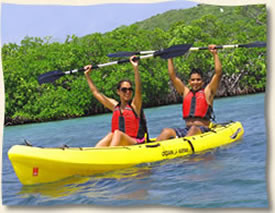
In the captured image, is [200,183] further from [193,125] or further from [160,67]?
[160,67]

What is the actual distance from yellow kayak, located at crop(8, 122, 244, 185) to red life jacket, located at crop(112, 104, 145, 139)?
18 cm

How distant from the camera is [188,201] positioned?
235 cm

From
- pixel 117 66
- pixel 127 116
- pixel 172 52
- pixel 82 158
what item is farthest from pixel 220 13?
pixel 82 158

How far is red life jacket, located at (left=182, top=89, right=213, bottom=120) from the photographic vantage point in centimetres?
380

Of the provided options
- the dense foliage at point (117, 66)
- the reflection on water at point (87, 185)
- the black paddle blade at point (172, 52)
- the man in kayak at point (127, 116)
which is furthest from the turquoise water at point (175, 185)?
the dense foliage at point (117, 66)

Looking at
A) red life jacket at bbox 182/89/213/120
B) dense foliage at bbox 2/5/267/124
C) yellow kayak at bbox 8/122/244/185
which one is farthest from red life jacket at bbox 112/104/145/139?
dense foliage at bbox 2/5/267/124

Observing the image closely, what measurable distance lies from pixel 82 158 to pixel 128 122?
57 centimetres

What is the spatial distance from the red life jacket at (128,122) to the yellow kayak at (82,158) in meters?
0.18

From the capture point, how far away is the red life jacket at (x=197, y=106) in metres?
3.80

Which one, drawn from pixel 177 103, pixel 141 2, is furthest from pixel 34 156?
pixel 177 103

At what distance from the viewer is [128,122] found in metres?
3.40

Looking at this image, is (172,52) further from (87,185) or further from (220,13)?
(220,13)

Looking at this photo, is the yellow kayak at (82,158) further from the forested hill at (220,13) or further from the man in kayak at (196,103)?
the forested hill at (220,13)

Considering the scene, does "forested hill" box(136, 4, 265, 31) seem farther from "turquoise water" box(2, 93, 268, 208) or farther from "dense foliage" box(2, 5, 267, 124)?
"turquoise water" box(2, 93, 268, 208)
